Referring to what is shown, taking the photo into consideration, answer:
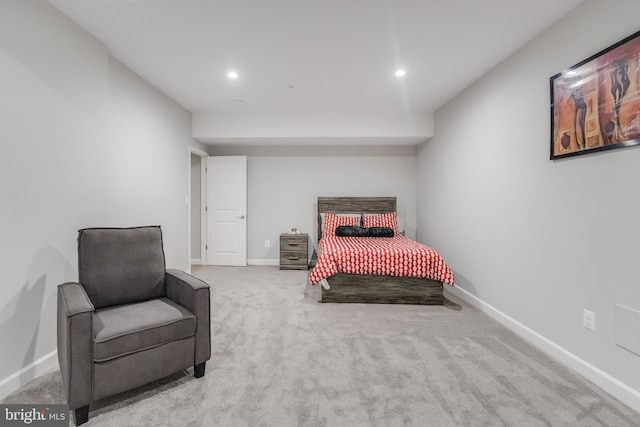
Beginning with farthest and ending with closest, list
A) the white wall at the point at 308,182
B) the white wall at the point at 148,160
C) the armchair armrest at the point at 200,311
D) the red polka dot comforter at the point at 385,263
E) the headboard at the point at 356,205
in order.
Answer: the white wall at the point at 308,182 → the headboard at the point at 356,205 → the red polka dot comforter at the point at 385,263 → the white wall at the point at 148,160 → the armchair armrest at the point at 200,311

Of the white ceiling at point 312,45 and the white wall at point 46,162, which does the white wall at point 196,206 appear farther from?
the white wall at point 46,162

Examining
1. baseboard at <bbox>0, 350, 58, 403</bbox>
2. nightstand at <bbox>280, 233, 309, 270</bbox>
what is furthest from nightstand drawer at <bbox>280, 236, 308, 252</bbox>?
baseboard at <bbox>0, 350, 58, 403</bbox>

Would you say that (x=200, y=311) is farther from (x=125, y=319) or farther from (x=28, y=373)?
(x=28, y=373)

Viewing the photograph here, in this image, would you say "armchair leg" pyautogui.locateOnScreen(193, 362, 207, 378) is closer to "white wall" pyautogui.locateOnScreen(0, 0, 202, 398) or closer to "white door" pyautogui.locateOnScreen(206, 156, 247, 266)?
"white wall" pyautogui.locateOnScreen(0, 0, 202, 398)

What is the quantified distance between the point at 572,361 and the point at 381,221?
2.96m

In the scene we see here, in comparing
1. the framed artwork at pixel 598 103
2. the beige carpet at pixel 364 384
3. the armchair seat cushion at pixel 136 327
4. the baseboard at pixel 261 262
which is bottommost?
the beige carpet at pixel 364 384

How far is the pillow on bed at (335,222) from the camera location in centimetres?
464

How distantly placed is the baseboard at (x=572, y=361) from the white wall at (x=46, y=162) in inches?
143

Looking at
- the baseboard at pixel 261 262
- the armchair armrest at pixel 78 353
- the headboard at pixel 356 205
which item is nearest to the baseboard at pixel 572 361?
the headboard at pixel 356 205

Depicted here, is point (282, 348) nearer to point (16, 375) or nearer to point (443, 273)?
point (16, 375)

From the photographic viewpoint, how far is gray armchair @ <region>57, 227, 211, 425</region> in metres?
1.40

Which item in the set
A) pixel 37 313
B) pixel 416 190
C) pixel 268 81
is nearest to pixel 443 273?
pixel 416 190

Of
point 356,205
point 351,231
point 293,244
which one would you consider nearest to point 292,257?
point 293,244

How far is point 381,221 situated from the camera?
467 centimetres
